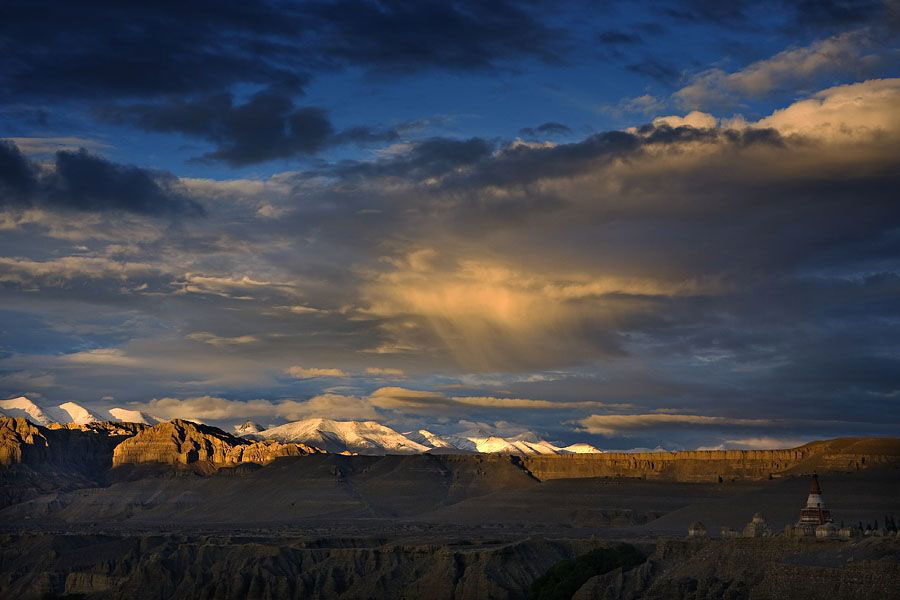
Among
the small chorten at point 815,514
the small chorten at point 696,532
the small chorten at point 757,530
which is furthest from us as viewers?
the small chorten at point 696,532

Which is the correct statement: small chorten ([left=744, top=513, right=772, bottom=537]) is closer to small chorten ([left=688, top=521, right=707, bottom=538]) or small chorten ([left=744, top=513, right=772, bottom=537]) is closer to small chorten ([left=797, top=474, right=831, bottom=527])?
small chorten ([left=797, top=474, right=831, bottom=527])

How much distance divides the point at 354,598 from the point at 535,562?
2631cm

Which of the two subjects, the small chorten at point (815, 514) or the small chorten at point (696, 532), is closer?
the small chorten at point (815, 514)

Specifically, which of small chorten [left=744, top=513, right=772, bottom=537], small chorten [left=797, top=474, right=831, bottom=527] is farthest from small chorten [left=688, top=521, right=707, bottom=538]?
small chorten [left=797, top=474, right=831, bottom=527]

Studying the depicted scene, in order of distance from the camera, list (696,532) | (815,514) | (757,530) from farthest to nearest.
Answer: (696,532), (757,530), (815,514)

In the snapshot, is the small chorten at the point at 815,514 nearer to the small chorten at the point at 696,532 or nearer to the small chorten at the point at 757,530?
the small chorten at the point at 757,530

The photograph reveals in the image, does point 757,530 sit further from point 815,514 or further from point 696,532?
point 696,532

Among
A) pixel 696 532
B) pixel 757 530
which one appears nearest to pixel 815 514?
pixel 757 530

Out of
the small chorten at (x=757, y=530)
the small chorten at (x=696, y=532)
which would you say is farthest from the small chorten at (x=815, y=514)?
the small chorten at (x=696, y=532)

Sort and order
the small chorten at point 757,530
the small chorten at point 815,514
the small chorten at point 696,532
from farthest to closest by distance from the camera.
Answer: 1. the small chorten at point 696,532
2. the small chorten at point 757,530
3. the small chorten at point 815,514

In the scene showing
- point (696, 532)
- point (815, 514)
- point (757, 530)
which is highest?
point (815, 514)

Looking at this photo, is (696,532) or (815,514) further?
(696,532)

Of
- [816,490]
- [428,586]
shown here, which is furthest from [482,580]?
[816,490]

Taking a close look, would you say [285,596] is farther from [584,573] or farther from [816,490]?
[816,490]
